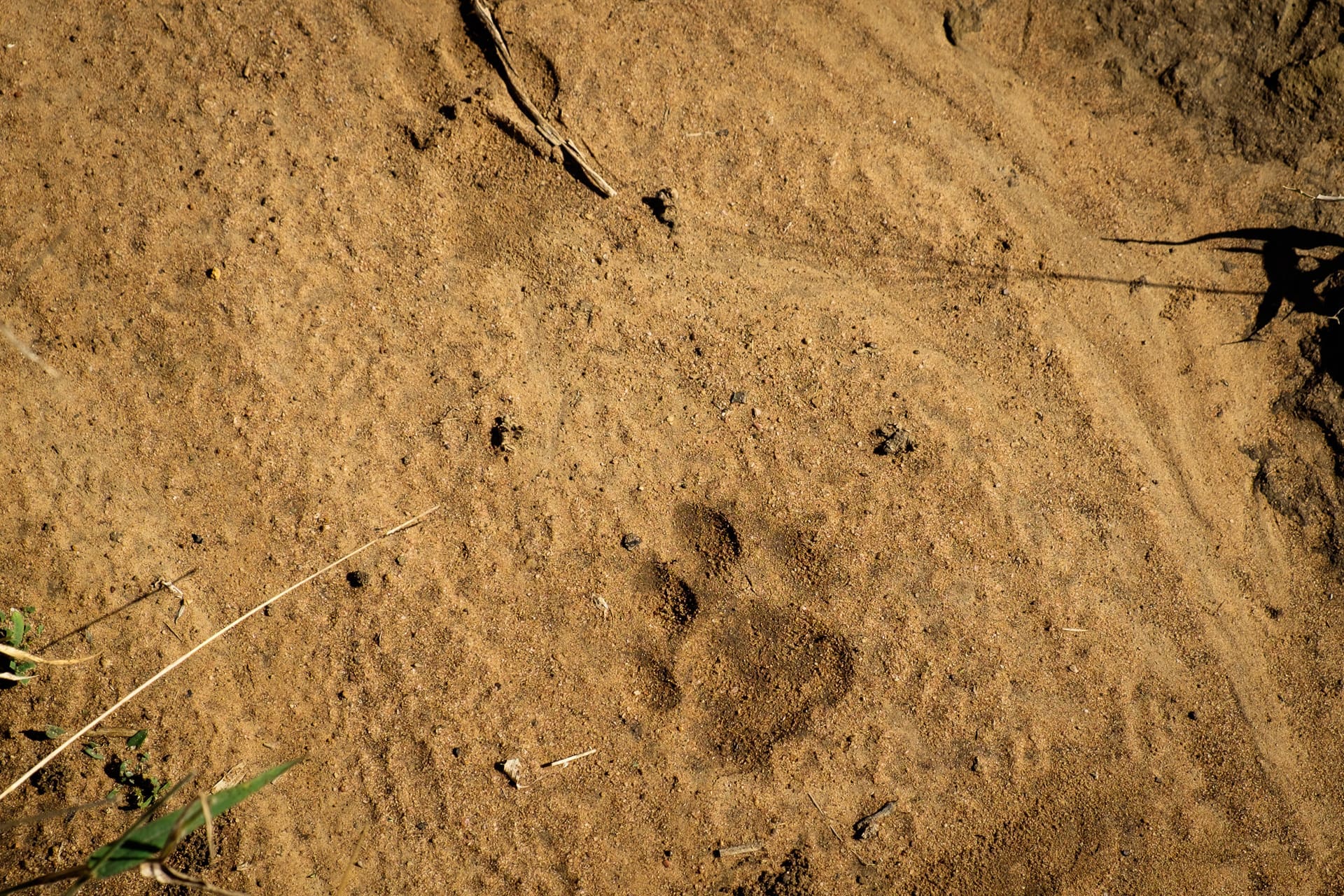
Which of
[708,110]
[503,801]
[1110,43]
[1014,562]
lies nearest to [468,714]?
[503,801]

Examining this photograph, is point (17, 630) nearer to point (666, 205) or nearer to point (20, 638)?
point (20, 638)

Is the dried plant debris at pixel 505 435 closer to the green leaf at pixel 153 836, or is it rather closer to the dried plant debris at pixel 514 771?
the dried plant debris at pixel 514 771

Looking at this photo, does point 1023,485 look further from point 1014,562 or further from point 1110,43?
point 1110,43

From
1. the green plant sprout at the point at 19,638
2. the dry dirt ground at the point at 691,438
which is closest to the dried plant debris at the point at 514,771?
the dry dirt ground at the point at 691,438

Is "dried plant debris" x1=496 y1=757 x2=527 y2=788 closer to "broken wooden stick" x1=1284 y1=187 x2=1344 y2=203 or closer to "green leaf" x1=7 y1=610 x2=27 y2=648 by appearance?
"green leaf" x1=7 y1=610 x2=27 y2=648

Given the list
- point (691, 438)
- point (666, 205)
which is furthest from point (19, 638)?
point (666, 205)

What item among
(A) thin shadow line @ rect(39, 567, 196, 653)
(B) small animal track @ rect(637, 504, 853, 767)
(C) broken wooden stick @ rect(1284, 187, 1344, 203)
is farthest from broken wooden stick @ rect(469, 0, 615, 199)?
(C) broken wooden stick @ rect(1284, 187, 1344, 203)
